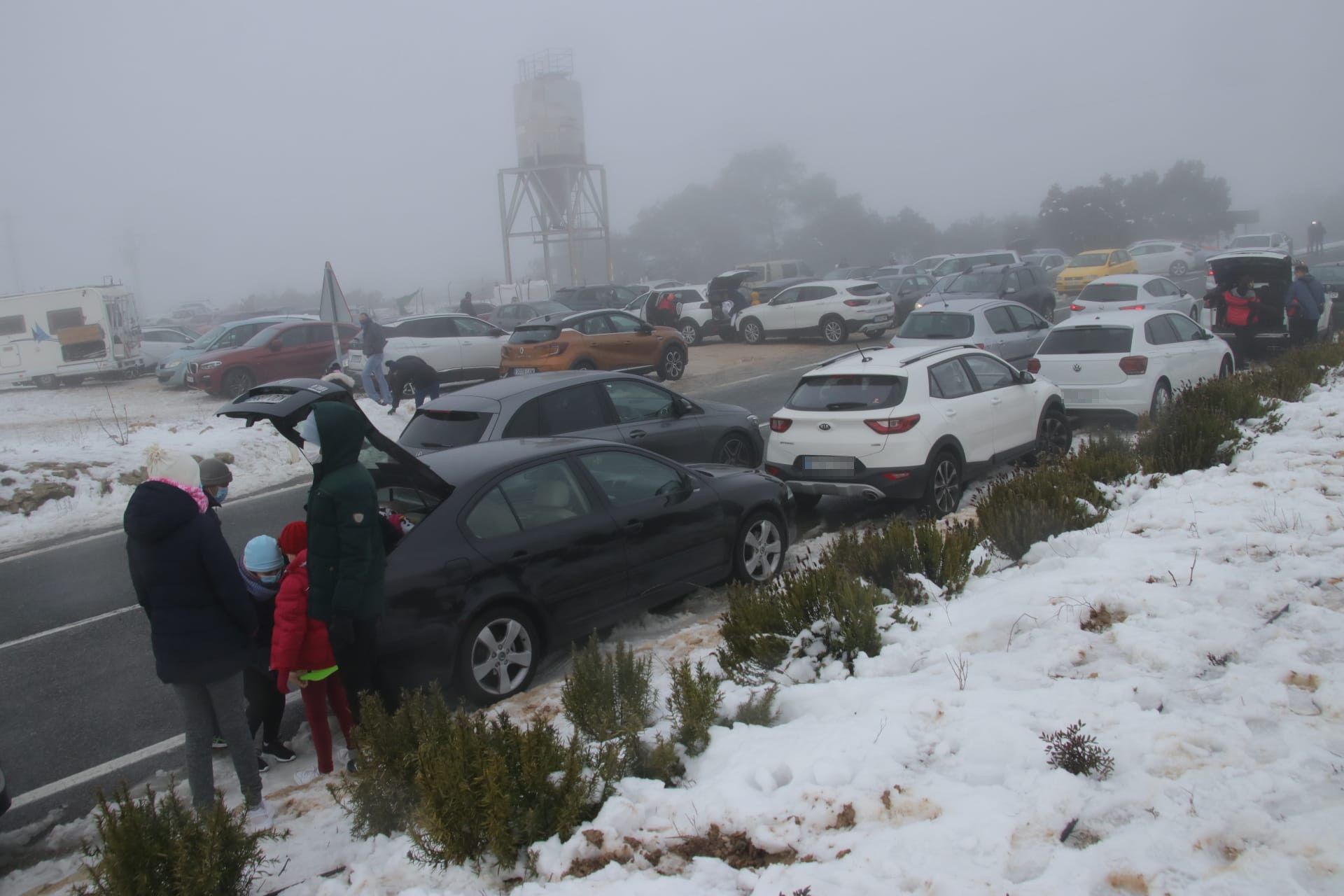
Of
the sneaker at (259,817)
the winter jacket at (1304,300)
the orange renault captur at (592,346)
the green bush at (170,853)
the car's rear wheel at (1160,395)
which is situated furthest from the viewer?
the orange renault captur at (592,346)

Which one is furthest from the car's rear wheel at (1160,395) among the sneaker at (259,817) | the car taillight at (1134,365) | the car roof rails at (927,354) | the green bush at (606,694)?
the sneaker at (259,817)

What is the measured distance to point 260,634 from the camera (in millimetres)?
5160

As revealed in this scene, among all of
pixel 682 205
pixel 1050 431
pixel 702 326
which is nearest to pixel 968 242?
pixel 682 205

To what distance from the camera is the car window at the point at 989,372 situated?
33.0ft

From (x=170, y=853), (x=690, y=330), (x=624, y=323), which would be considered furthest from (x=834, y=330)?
(x=170, y=853)

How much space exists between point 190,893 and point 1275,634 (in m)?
4.55

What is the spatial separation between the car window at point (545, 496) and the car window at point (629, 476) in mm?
189

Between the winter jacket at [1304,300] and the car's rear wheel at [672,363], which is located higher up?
the winter jacket at [1304,300]

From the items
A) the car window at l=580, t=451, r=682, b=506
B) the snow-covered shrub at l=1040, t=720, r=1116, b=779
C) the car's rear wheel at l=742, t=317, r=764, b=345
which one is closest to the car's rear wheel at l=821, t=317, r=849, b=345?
the car's rear wheel at l=742, t=317, r=764, b=345

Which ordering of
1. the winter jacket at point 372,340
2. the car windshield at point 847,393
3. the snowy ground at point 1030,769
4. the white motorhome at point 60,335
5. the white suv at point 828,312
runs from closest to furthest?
the snowy ground at point 1030,769, the car windshield at point 847,393, the winter jacket at point 372,340, the white motorhome at point 60,335, the white suv at point 828,312

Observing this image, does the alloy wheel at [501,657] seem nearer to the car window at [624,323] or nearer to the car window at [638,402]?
the car window at [638,402]

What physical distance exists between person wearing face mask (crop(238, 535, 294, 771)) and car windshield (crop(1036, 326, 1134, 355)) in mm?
10143

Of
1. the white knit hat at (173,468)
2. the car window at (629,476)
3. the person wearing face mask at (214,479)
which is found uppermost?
the white knit hat at (173,468)

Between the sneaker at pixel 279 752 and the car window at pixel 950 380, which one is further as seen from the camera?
the car window at pixel 950 380
